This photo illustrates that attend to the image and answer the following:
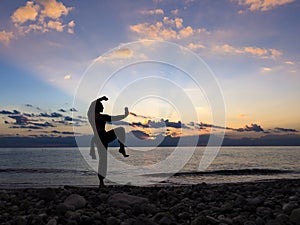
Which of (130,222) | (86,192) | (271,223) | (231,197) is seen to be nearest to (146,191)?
(86,192)

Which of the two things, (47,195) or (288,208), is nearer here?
(288,208)

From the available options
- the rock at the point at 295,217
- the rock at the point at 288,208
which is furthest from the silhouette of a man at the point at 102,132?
the rock at the point at 295,217

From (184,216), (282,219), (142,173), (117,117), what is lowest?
(142,173)

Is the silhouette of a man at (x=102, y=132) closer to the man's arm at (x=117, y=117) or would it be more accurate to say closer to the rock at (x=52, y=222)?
the man's arm at (x=117, y=117)

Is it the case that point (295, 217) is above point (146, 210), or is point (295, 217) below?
above

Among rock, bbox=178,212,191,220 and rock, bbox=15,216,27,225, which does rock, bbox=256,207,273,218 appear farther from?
rock, bbox=15,216,27,225

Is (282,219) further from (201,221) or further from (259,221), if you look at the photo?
(201,221)

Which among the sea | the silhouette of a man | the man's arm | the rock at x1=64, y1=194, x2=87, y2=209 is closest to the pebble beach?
the rock at x1=64, y1=194, x2=87, y2=209

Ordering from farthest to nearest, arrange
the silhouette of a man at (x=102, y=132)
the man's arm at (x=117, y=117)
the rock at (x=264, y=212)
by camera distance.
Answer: the man's arm at (x=117, y=117)
the silhouette of a man at (x=102, y=132)
the rock at (x=264, y=212)

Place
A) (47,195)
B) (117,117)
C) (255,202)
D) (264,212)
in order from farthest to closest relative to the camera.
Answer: (117,117)
(47,195)
(255,202)
(264,212)

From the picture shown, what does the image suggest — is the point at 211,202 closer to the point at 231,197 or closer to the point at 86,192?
the point at 231,197

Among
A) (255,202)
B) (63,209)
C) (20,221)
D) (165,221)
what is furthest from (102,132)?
(255,202)

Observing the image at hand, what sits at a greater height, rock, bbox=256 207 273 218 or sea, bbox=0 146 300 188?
rock, bbox=256 207 273 218

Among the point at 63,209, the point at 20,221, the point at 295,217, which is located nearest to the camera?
the point at 295,217
